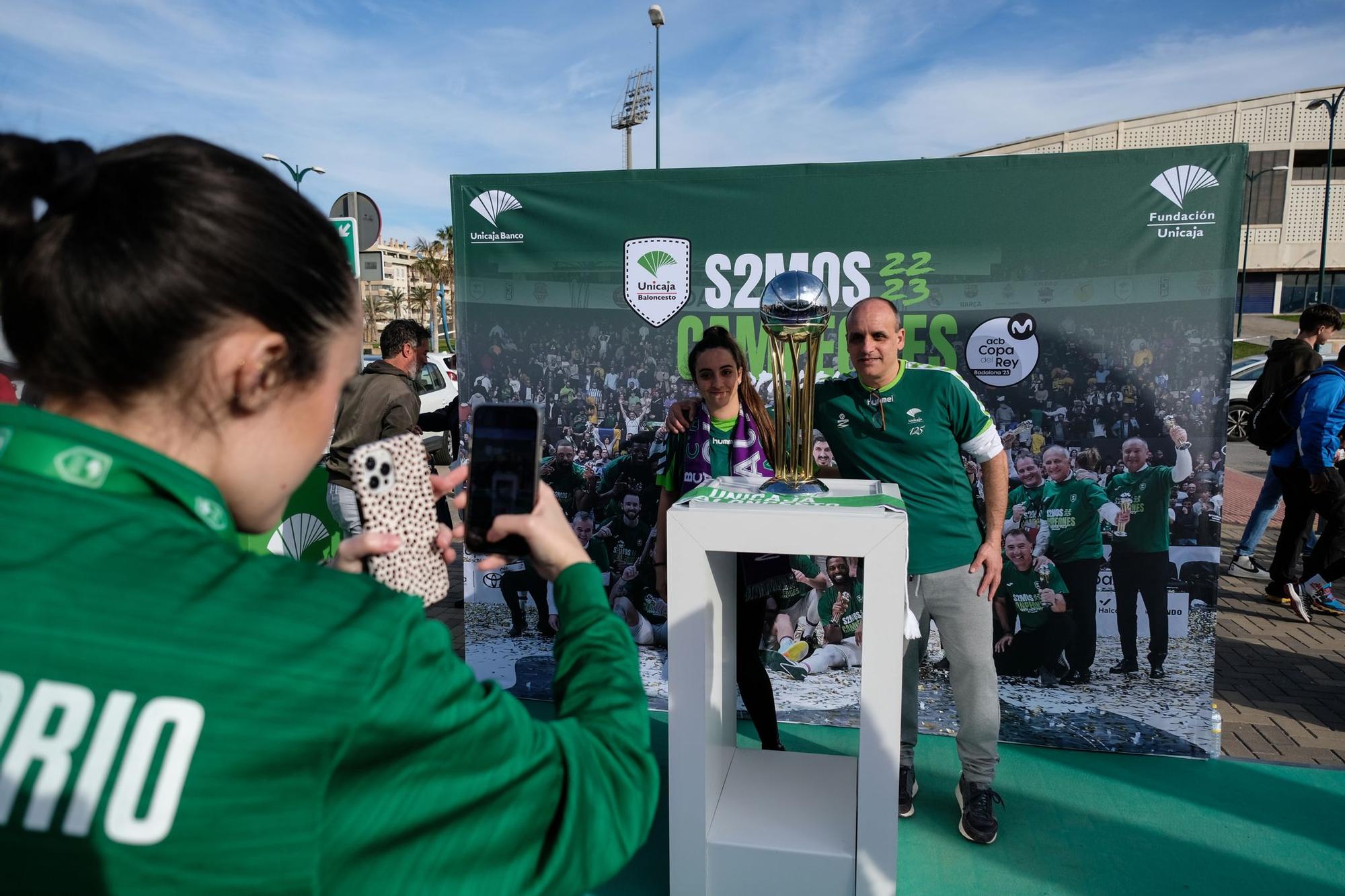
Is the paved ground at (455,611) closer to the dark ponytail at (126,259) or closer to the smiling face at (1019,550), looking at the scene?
the smiling face at (1019,550)

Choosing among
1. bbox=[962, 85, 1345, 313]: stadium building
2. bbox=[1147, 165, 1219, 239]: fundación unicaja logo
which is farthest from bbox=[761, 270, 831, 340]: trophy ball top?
bbox=[962, 85, 1345, 313]: stadium building

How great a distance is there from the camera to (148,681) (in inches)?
21.7

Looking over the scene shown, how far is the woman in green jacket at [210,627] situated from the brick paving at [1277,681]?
159 inches

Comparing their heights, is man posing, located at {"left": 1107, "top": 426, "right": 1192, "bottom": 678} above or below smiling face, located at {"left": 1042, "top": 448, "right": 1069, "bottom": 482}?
below

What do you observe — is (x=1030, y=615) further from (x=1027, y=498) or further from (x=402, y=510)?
(x=402, y=510)

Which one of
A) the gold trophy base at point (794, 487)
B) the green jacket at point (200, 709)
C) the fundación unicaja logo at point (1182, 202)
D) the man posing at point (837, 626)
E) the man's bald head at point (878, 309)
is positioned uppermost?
the fundación unicaja logo at point (1182, 202)

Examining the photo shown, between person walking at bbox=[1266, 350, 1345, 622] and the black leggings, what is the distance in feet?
13.5

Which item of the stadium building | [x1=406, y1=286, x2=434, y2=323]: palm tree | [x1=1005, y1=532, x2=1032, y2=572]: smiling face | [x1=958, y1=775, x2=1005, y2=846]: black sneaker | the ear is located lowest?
[x1=958, y1=775, x2=1005, y2=846]: black sneaker

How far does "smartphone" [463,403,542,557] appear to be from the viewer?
1.06 m

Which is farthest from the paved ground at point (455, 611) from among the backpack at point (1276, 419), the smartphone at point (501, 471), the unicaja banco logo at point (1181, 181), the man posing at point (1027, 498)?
the backpack at point (1276, 419)

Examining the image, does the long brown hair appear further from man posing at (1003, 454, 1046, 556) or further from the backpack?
the backpack

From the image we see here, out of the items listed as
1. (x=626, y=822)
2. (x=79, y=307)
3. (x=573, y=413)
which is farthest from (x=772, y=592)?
(x=79, y=307)

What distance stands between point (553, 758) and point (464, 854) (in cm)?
11

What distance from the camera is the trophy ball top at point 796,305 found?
2719 millimetres
